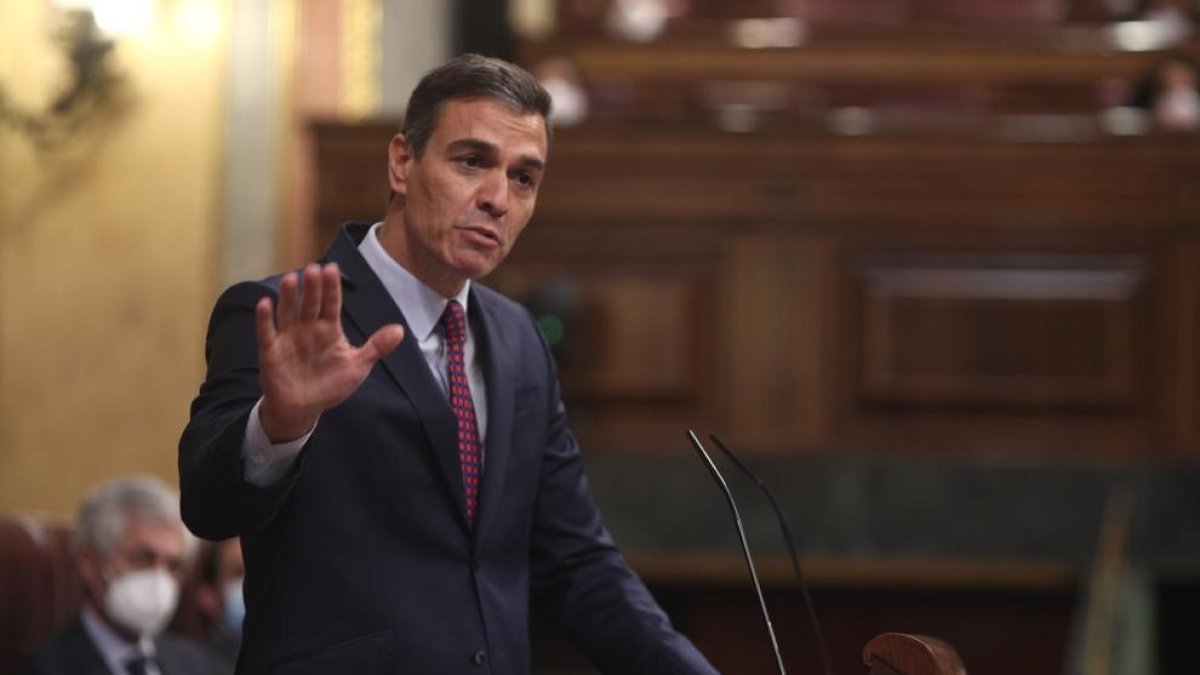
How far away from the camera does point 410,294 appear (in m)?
2.03

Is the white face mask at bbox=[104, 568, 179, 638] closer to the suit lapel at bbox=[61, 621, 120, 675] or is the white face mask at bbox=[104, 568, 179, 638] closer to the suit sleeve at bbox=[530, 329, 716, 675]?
the suit lapel at bbox=[61, 621, 120, 675]

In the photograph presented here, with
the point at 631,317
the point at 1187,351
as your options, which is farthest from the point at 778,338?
the point at 1187,351

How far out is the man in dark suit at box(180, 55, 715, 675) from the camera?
6.15 feet

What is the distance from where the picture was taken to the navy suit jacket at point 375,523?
1.86 meters

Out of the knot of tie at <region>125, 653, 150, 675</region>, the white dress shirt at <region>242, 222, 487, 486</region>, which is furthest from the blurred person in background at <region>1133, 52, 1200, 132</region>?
the white dress shirt at <region>242, 222, 487, 486</region>

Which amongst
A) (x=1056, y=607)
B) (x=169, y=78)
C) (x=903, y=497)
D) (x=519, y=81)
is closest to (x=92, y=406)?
(x=169, y=78)

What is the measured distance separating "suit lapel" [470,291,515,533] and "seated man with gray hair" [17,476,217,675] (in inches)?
59.4

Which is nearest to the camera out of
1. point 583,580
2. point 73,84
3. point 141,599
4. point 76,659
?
point 583,580

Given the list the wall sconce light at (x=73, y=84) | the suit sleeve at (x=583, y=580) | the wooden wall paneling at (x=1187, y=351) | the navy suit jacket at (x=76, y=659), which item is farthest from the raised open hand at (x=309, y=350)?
the wall sconce light at (x=73, y=84)

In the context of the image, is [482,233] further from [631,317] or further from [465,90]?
[631,317]

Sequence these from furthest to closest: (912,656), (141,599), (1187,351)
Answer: (1187,351) → (141,599) → (912,656)

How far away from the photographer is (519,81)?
202cm

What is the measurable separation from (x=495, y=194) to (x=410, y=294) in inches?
5.6

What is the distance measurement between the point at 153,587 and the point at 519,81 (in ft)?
5.72
